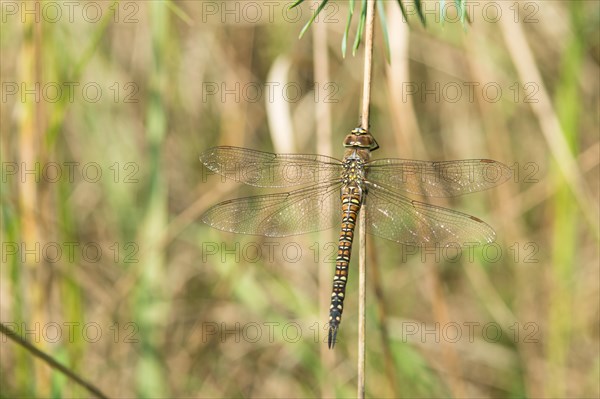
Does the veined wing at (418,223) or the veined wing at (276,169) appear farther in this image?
the veined wing at (276,169)

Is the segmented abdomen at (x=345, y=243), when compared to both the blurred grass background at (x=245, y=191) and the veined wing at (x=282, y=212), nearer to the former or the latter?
the veined wing at (x=282, y=212)

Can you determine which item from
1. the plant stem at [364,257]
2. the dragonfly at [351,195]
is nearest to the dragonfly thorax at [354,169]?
the dragonfly at [351,195]

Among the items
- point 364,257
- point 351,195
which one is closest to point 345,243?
point 351,195

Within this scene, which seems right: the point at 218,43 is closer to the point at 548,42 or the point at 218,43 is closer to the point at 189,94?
the point at 189,94

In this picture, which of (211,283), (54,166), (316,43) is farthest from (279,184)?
(211,283)

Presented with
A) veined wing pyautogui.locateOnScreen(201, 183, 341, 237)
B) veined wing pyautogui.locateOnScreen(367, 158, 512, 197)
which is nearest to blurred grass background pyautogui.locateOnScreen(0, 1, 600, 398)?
veined wing pyautogui.locateOnScreen(367, 158, 512, 197)
